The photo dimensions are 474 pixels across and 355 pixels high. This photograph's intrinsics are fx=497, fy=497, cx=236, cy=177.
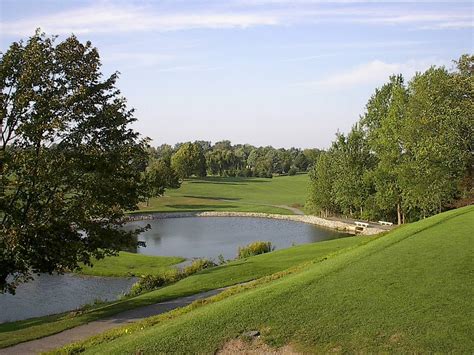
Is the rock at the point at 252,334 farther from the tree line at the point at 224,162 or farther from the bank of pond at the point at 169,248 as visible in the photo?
the tree line at the point at 224,162

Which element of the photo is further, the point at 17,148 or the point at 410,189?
the point at 410,189

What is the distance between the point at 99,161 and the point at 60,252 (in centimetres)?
331

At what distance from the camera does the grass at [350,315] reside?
983 centimetres

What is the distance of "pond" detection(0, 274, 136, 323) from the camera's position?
90.3ft

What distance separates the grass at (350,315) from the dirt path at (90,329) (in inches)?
97.1

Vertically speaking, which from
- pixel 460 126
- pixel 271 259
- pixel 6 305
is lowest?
pixel 6 305

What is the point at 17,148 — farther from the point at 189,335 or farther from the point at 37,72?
the point at 189,335

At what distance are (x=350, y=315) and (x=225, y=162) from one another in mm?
151267

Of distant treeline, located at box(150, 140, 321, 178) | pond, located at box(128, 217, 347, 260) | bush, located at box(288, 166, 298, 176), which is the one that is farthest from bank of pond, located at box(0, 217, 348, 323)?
bush, located at box(288, 166, 298, 176)

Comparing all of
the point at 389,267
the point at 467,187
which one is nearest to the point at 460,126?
the point at 467,187

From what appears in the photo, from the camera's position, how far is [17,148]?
55.0 feet

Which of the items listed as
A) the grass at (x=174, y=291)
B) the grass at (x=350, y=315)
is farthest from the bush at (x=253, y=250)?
the grass at (x=350, y=315)

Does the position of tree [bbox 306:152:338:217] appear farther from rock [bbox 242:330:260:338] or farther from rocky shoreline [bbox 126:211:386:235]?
rock [bbox 242:330:260:338]

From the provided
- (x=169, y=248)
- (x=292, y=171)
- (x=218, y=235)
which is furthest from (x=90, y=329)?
(x=292, y=171)
